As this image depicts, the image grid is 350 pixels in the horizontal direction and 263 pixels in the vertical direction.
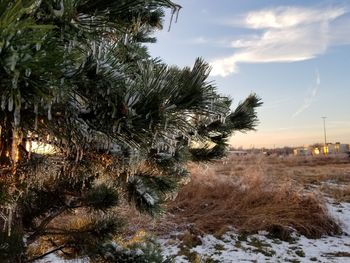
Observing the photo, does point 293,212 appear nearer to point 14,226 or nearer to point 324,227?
point 324,227

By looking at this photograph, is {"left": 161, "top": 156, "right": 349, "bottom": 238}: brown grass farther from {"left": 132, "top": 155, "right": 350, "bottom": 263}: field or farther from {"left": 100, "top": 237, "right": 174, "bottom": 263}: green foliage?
{"left": 100, "top": 237, "right": 174, "bottom": 263}: green foliage

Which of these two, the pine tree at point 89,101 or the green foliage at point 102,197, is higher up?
the pine tree at point 89,101

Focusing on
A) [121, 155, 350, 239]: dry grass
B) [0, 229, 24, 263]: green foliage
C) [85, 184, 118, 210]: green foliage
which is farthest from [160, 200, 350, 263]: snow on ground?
[0, 229, 24, 263]: green foliage

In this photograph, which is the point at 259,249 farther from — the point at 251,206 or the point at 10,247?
the point at 10,247

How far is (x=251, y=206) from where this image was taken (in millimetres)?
7730

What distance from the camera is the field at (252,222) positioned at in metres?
5.74

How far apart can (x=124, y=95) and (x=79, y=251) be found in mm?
1868

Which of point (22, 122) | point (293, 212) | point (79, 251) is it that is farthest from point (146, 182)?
point (293, 212)

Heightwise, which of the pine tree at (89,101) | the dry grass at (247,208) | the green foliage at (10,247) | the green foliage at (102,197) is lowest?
the dry grass at (247,208)

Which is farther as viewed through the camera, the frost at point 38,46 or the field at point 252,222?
the field at point 252,222

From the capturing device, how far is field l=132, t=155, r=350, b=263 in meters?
5.74

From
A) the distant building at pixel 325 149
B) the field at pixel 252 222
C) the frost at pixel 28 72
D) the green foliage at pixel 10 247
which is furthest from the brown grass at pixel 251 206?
the distant building at pixel 325 149

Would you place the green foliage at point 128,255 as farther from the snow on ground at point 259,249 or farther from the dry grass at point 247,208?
the dry grass at point 247,208

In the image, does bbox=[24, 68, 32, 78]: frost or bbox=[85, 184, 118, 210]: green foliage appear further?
bbox=[85, 184, 118, 210]: green foliage
